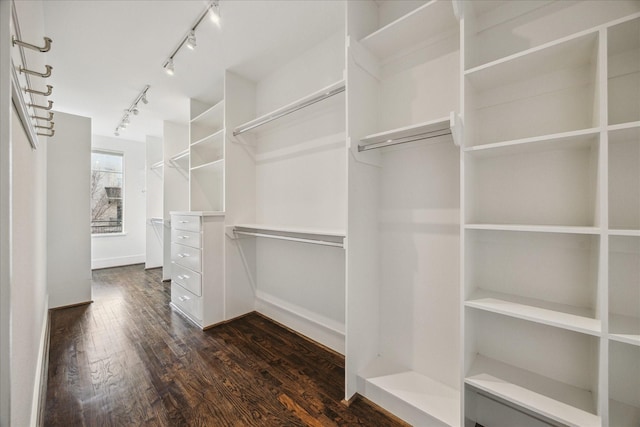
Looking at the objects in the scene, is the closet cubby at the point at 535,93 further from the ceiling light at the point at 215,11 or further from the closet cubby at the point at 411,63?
the ceiling light at the point at 215,11

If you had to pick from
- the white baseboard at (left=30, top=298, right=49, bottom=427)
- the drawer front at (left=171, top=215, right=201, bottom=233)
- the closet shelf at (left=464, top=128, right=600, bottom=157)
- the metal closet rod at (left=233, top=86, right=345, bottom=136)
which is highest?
the metal closet rod at (left=233, top=86, right=345, bottom=136)

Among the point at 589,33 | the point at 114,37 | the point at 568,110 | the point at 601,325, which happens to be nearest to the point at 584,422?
the point at 601,325

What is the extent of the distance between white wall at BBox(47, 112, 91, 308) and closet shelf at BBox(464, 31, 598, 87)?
14.7ft

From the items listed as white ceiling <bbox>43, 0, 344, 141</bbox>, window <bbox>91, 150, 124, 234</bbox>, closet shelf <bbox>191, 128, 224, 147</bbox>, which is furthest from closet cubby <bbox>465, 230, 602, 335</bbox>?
window <bbox>91, 150, 124, 234</bbox>

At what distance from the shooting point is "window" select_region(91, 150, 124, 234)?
5402 mm

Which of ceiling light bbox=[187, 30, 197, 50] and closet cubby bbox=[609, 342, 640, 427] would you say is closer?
closet cubby bbox=[609, 342, 640, 427]

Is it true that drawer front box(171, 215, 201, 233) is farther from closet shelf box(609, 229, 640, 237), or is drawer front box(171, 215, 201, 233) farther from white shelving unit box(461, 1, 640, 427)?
closet shelf box(609, 229, 640, 237)

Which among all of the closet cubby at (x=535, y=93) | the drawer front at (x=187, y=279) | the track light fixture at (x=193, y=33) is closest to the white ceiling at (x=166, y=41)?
the track light fixture at (x=193, y=33)

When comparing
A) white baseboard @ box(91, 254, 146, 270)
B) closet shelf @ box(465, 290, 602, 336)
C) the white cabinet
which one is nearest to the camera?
closet shelf @ box(465, 290, 602, 336)

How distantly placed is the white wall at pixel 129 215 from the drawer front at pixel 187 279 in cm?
330

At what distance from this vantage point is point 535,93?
4.24 feet

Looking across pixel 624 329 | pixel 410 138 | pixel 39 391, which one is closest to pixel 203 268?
pixel 39 391

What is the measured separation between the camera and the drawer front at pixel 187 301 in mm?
2752

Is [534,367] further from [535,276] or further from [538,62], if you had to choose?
[538,62]
